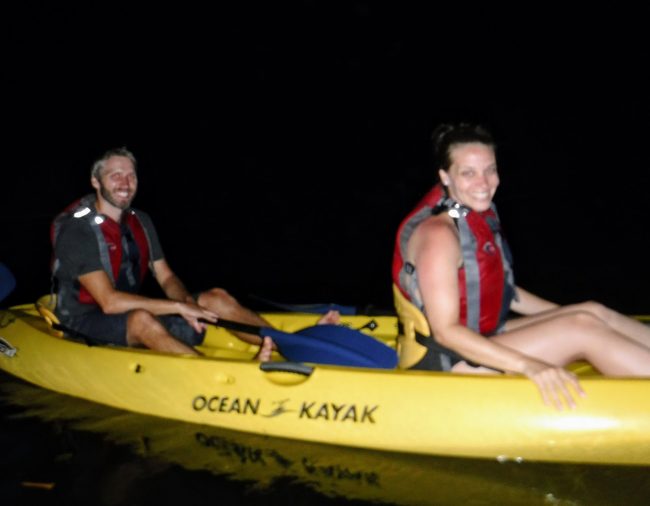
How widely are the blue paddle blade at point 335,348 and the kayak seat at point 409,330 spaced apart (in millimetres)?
151

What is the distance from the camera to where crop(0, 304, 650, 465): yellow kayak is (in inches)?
141

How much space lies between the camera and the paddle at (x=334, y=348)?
4.20 m

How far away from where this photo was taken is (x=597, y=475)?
3795mm

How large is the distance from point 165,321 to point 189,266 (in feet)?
22.0

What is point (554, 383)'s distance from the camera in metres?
3.47

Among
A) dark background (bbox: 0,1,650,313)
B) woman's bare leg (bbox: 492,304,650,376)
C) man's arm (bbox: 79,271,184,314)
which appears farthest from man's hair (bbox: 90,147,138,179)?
dark background (bbox: 0,1,650,313)

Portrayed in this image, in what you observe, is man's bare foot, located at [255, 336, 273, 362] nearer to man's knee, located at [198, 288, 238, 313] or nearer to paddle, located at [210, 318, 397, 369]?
paddle, located at [210, 318, 397, 369]

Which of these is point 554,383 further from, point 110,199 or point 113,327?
point 110,199

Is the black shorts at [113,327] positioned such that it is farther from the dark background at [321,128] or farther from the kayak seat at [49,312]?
the dark background at [321,128]

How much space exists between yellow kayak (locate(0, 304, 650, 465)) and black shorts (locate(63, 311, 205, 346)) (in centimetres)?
10

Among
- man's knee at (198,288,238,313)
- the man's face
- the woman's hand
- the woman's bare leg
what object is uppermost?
the man's face

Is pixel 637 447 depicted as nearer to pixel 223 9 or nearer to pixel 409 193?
pixel 409 193

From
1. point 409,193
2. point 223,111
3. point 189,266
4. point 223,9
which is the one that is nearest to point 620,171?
point 409,193

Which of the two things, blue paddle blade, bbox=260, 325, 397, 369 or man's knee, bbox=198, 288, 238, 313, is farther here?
man's knee, bbox=198, 288, 238, 313
